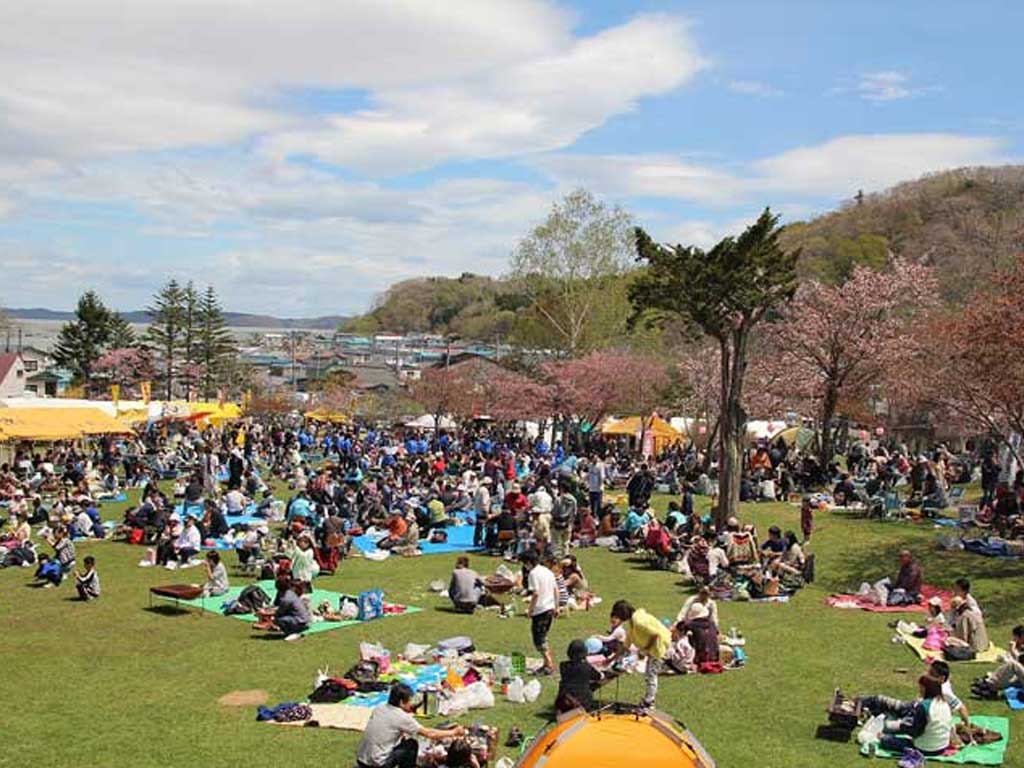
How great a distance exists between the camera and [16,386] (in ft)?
224

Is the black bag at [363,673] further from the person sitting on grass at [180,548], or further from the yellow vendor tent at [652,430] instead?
the yellow vendor tent at [652,430]

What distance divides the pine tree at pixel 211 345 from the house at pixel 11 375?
11618 mm

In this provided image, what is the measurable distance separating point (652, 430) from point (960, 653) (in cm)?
2959

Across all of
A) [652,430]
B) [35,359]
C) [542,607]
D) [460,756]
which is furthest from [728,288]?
[35,359]

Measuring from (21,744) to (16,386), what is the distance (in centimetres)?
6474

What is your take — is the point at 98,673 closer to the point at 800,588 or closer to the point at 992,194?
the point at 800,588

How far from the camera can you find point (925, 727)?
32.3 ft

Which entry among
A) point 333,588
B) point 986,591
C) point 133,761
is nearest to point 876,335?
point 986,591

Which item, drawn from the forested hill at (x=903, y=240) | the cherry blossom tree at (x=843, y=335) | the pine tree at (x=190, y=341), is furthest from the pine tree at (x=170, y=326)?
the cherry blossom tree at (x=843, y=335)

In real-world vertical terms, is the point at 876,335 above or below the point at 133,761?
above

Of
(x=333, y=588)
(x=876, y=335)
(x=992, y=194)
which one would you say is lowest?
(x=333, y=588)

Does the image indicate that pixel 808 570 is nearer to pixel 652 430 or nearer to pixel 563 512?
pixel 563 512

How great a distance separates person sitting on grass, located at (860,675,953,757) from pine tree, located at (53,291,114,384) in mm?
73520

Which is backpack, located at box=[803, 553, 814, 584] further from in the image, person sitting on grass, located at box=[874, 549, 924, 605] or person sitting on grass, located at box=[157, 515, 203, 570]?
person sitting on grass, located at box=[157, 515, 203, 570]
